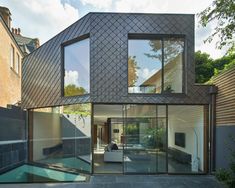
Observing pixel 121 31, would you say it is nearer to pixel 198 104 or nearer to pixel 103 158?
pixel 198 104

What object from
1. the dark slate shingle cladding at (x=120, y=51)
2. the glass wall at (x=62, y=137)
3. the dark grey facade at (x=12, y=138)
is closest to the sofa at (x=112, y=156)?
the glass wall at (x=62, y=137)

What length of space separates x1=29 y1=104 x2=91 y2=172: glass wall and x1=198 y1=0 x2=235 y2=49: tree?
15.6 feet

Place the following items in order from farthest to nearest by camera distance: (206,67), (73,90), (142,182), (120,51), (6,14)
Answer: (206,67)
(6,14)
(73,90)
(120,51)
(142,182)

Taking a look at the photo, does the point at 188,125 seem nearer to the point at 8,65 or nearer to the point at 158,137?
the point at 158,137

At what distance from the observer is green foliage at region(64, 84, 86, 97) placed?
962cm

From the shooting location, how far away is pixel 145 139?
31.3 ft

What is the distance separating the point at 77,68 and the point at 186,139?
16.0 ft

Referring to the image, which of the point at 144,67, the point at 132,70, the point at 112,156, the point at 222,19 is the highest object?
the point at 222,19

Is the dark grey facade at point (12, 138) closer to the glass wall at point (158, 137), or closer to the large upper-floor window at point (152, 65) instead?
the glass wall at point (158, 137)

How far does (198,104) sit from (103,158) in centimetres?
434

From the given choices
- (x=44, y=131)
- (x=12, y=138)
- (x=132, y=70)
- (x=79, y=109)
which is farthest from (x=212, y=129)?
(x=12, y=138)

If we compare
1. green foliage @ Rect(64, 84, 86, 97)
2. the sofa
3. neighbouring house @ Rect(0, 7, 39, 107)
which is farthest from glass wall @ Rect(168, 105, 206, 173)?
neighbouring house @ Rect(0, 7, 39, 107)

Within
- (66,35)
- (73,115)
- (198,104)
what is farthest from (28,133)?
(198,104)

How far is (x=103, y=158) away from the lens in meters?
10.8
